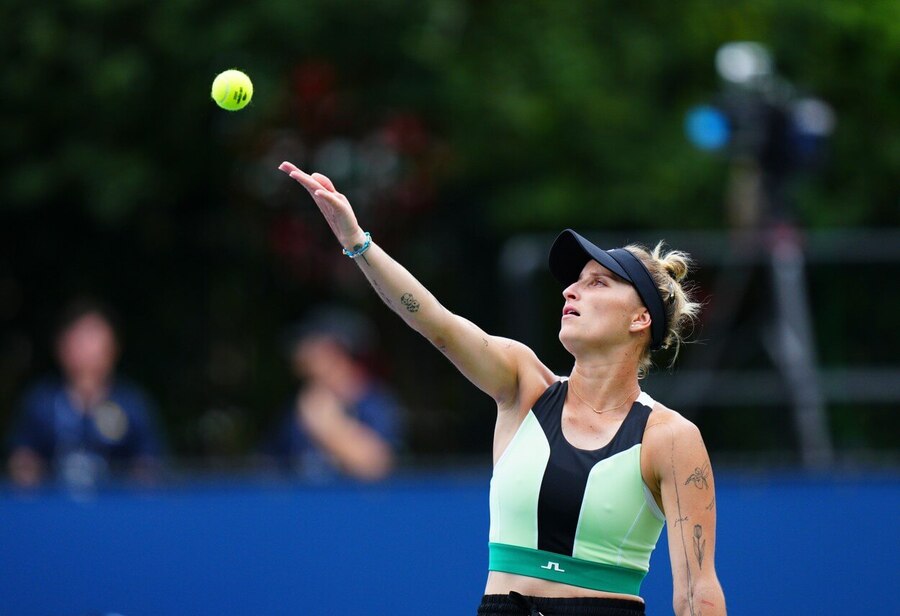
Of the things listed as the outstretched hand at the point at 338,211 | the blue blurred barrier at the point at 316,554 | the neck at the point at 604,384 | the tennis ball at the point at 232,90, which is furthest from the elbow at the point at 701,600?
the blue blurred barrier at the point at 316,554

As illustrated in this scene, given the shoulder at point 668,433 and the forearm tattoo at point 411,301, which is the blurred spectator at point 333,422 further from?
the shoulder at point 668,433

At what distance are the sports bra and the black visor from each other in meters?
0.29

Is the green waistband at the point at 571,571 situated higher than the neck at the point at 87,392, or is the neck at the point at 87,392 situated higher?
the neck at the point at 87,392

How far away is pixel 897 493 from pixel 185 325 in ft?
19.4

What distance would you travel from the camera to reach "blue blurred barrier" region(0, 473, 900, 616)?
6.77 metres

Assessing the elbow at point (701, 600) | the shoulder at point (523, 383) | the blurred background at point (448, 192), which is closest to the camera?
the elbow at point (701, 600)

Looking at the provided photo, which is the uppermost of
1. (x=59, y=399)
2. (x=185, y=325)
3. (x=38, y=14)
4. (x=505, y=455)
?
(x=38, y=14)

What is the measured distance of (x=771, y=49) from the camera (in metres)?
10.6

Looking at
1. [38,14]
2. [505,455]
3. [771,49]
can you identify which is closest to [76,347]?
[38,14]

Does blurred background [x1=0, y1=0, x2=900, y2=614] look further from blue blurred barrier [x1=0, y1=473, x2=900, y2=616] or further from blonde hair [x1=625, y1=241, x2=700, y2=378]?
blonde hair [x1=625, y1=241, x2=700, y2=378]

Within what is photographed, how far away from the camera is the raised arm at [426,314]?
3926mm

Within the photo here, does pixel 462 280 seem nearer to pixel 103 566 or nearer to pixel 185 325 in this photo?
pixel 185 325

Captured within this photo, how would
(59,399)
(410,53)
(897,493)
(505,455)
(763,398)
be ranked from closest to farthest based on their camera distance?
(505,455)
(897,493)
(59,399)
(763,398)
(410,53)

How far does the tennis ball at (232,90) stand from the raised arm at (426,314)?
27 cm
